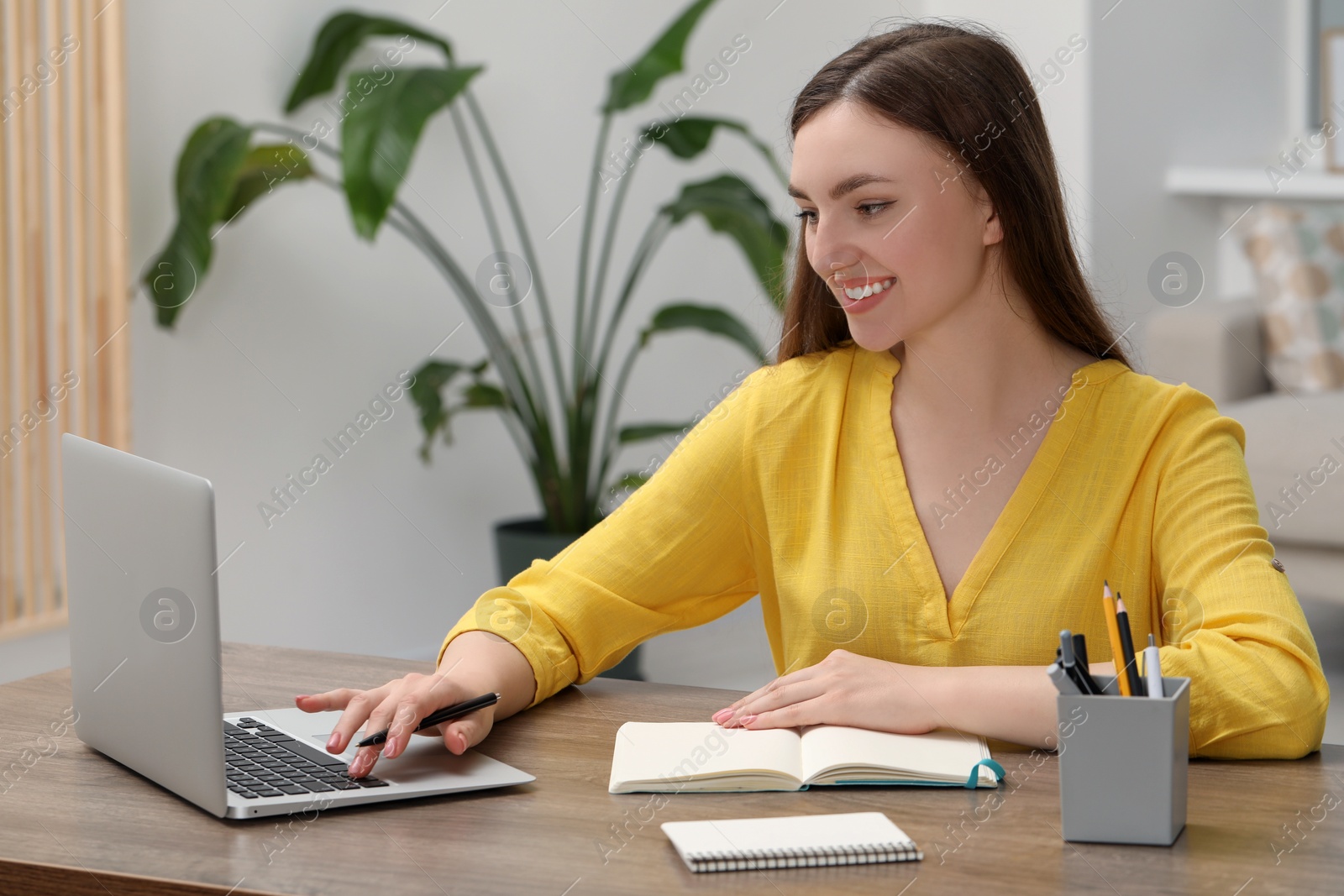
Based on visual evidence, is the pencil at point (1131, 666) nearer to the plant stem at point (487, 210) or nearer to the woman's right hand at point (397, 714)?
the woman's right hand at point (397, 714)

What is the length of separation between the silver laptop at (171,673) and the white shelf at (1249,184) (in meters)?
3.67

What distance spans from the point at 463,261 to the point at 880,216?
2.36 meters

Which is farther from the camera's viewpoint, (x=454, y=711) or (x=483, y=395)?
(x=483, y=395)

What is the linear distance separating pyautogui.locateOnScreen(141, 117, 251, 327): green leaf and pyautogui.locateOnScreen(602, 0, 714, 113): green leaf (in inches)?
31.2

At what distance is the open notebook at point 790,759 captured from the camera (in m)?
1.09

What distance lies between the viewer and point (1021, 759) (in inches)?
45.6

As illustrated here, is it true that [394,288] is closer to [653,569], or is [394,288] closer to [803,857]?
[653,569]

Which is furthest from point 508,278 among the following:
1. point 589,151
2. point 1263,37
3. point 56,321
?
point 1263,37

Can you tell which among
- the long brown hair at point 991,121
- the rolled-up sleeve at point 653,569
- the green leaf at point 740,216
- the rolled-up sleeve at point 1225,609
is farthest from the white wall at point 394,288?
the rolled-up sleeve at point 1225,609

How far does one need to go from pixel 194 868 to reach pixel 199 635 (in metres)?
0.16

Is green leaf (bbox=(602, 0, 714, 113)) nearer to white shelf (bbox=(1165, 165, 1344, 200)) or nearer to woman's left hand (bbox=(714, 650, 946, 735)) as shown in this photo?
white shelf (bbox=(1165, 165, 1344, 200))

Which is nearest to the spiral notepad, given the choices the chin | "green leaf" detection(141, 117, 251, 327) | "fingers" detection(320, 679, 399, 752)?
"fingers" detection(320, 679, 399, 752)

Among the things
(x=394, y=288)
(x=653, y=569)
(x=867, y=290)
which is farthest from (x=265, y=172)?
(x=867, y=290)

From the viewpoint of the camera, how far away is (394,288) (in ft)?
11.5
